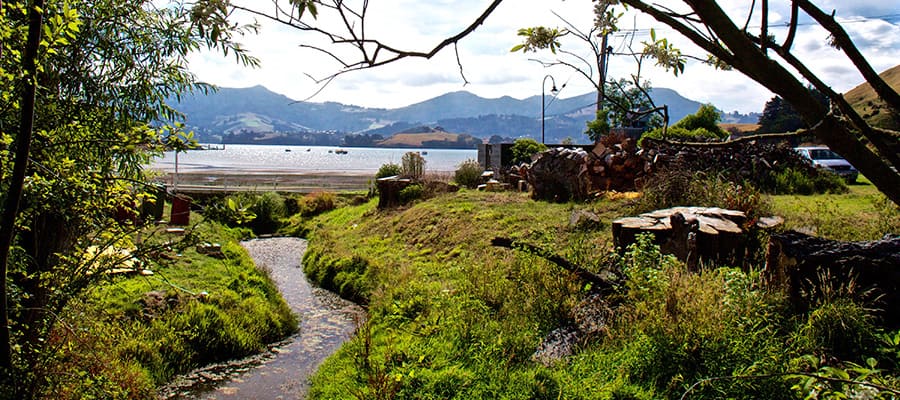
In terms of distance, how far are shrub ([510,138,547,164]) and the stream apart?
40.1ft

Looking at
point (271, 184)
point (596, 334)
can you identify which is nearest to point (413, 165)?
point (271, 184)

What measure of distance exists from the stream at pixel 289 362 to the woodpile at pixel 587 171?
6355mm

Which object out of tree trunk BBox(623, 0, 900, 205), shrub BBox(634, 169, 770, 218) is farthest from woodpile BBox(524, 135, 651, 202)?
tree trunk BBox(623, 0, 900, 205)

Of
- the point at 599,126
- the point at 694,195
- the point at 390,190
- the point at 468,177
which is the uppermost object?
the point at 599,126

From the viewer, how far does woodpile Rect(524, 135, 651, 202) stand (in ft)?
48.6

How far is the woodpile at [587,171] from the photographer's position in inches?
583

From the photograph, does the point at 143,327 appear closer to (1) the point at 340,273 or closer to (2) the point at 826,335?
(1) the point at 340,273

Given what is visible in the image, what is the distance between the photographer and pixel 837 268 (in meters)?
5.49

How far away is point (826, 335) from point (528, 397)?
261 centimetres

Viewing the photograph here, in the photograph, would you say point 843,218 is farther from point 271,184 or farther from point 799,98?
point 271,184

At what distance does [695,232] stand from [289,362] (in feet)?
19.2

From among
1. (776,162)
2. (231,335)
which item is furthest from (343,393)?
(776,162)

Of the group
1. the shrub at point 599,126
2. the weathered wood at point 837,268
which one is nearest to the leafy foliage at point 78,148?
the weathered wood at point 837,268

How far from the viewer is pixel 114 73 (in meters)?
5.31
